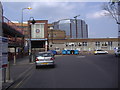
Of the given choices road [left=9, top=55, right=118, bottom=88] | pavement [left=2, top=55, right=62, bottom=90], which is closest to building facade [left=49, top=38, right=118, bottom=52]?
pavement [left=2, top=55, right=62, bottom=90]

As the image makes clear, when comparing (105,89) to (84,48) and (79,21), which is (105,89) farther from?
(79,21)

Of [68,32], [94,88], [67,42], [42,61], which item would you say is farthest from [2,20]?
[68,32]

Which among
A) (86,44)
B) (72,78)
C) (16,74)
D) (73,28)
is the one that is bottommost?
(16,74)

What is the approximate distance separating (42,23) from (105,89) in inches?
2055

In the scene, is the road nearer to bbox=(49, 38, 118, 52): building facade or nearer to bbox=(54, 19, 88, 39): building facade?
bbox=(49, 38, 118, 52): building facade

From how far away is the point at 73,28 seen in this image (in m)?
139

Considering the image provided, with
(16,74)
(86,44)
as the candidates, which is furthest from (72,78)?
(86,44)

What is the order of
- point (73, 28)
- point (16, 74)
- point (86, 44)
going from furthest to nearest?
point (73, 28) → point (86, 44) → point (16, 74)

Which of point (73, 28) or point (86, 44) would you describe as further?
point (73, 28)

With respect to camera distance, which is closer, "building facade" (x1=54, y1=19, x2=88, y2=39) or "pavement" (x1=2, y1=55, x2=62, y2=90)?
"pavement" (x1=2, y1=55, x2=62, y2=90)

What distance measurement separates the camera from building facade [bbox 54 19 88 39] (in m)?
136

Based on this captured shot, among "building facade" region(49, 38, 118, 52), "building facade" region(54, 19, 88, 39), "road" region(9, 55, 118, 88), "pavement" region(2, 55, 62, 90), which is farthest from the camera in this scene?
"building facade" region(54, 19, 88, 39)

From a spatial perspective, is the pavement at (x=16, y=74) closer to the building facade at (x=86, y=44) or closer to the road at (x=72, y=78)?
the road at (x=72, y=78)

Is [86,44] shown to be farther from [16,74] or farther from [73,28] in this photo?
[73,28]
